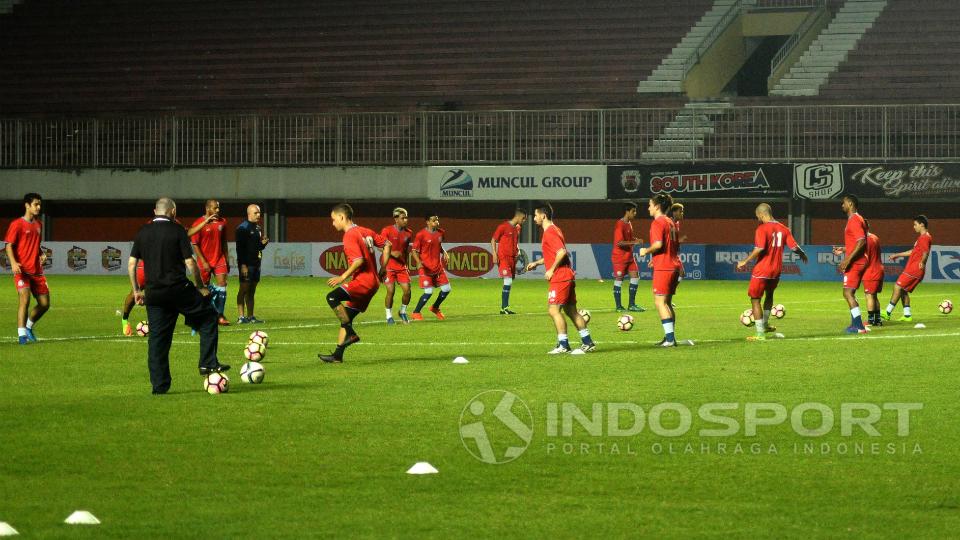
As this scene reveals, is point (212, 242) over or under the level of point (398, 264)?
over

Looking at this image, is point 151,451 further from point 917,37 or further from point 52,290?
point 917,37

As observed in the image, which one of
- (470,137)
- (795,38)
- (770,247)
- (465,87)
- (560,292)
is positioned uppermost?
(795,38)

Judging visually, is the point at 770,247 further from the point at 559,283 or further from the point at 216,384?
the point at 216,384

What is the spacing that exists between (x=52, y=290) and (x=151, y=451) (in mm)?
26687

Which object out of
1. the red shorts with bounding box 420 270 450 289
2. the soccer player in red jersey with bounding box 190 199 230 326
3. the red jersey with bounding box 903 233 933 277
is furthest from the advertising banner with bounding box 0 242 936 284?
the soccer player in red jersey with bounding box 190 199 230 326

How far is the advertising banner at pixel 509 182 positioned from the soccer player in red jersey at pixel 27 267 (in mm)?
24545

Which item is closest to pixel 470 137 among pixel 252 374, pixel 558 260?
pixel 558 260

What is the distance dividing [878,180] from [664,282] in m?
23.8

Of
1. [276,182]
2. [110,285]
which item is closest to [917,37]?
[276,182]

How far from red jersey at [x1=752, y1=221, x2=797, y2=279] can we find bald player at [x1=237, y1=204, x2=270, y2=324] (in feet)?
27.9

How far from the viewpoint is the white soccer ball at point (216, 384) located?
504 inches

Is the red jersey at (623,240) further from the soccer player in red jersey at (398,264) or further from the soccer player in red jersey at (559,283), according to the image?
the soccer player in red jersey at (559,283)

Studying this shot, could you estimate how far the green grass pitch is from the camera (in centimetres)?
746

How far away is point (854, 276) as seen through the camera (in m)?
20.9
